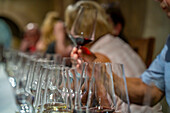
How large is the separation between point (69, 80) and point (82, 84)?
1.6 inches

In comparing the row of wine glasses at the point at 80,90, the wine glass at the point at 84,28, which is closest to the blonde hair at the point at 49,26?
the wine glass at the point at 84,28

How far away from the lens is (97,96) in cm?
72

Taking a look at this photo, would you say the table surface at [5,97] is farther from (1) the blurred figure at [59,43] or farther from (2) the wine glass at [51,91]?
(1) the blurred figure at [59,43]

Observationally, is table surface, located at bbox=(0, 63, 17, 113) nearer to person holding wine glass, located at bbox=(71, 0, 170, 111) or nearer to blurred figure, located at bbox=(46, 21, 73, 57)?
person holding wine glass, located at bbox=(71, 0, 170, 111)

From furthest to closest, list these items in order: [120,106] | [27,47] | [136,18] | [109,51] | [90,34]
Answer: [27,47], [136,18], [109,51], [90,34], [120,106]

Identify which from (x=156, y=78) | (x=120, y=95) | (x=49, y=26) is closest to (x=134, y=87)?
(x=156, y=78)

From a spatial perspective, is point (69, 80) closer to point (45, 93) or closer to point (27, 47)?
point (45, 93)

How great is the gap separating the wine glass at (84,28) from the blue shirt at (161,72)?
0.33 meters

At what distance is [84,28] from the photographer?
1.25m

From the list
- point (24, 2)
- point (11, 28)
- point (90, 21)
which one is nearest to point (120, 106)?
point (90, 21)

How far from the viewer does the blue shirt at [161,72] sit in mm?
1199

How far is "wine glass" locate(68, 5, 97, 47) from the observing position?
3.97ft

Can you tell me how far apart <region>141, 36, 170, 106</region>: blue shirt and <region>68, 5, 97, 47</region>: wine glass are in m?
0.33

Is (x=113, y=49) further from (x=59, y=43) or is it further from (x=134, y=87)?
(x=59, y=43)
